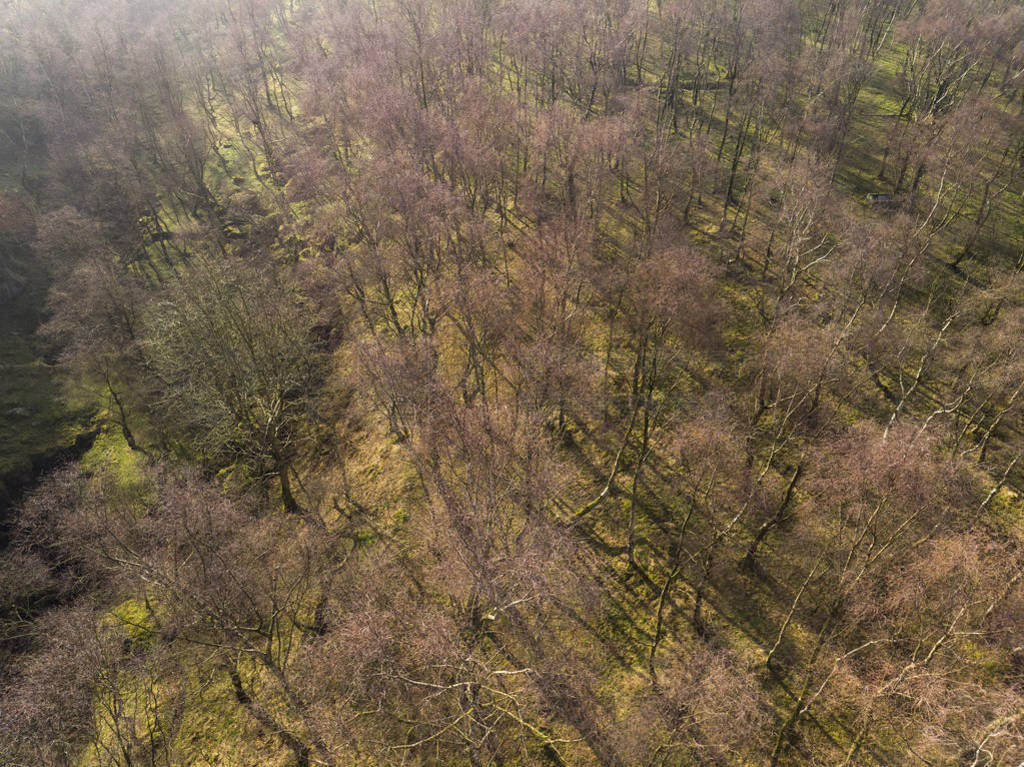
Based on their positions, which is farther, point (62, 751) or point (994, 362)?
point (994, 362)

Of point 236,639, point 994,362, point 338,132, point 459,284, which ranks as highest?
point 338,132

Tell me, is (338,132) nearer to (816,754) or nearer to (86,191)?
(86,191)

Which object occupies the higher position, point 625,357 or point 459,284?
point 459,284

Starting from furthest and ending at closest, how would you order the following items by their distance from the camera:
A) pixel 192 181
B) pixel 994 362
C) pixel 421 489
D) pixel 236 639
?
pixel 192 181
pixel 421 489
pixel 994 362
pixel 236 639

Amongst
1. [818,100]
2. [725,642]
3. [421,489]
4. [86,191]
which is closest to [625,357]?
[421,489]

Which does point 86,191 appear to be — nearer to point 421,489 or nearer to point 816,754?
point 421,489

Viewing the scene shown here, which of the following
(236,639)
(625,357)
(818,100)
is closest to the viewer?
(236,639)
